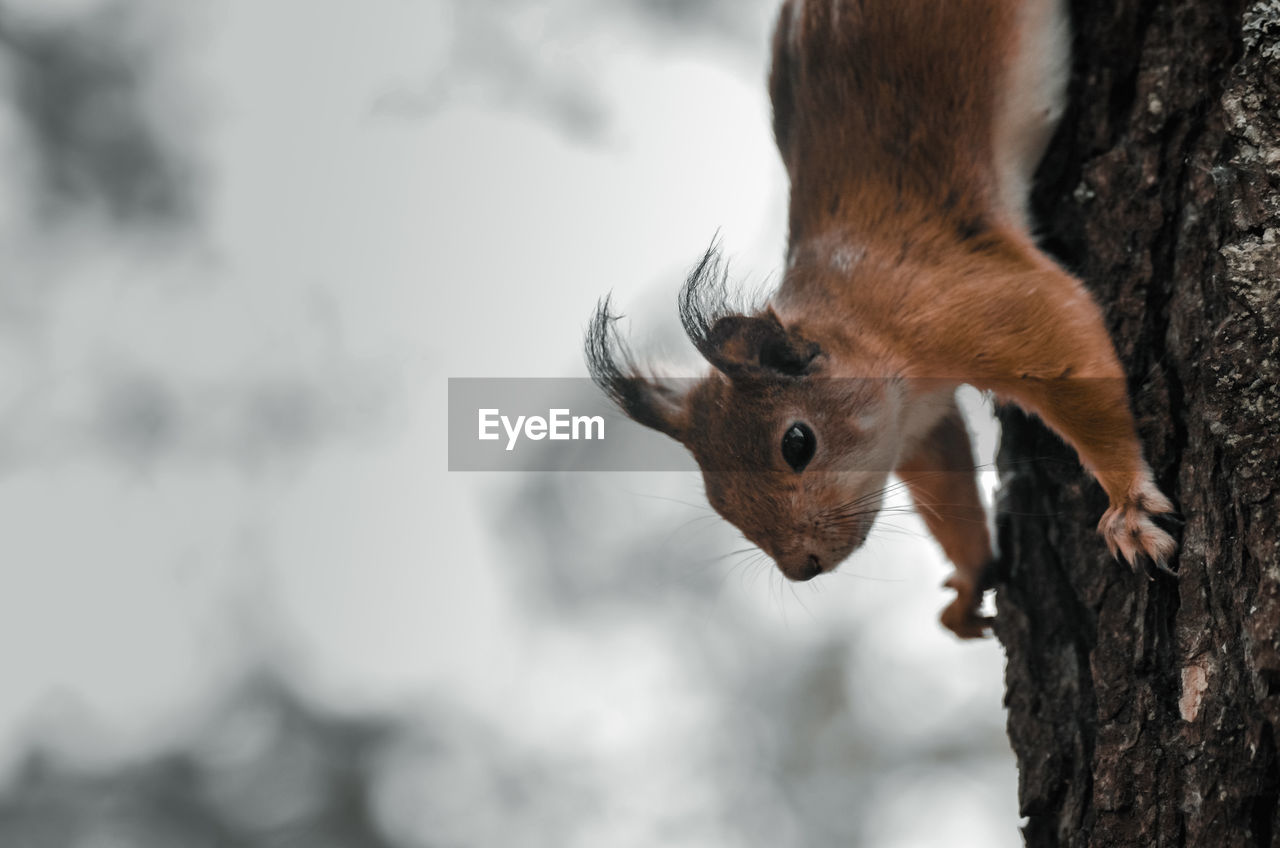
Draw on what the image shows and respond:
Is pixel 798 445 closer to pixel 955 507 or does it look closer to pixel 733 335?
pixel 733 335

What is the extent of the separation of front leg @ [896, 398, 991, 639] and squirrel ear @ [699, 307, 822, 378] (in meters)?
0.39

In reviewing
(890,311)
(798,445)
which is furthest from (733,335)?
(890,311)

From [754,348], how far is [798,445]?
0.64 feet

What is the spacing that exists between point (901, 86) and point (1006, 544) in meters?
0.92

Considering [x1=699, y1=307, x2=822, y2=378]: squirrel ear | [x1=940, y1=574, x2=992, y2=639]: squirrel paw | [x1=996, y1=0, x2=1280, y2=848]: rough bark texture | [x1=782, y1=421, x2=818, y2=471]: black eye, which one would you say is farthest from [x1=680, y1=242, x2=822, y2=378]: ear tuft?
[x1=940, y1=574, x2=992, y2=639]: squirrel paw

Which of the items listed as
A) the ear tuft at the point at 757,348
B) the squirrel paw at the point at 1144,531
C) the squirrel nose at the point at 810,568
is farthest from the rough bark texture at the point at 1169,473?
the ear tuft at the point at 757,348

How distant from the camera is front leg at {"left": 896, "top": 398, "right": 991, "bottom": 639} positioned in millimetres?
2225

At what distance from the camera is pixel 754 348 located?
2041mm

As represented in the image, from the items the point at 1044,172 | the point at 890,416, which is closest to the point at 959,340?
the point at 890,416

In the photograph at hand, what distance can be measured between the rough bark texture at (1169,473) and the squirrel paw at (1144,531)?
0.8 inches

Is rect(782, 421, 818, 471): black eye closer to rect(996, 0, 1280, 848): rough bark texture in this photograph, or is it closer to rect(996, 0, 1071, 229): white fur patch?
rect(996, 0, 1280, 848): rough bark texture

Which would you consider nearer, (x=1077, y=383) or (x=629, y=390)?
(x=1077, y=383)

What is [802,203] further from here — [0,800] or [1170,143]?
[0,800]

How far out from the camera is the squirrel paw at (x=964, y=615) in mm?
2244
